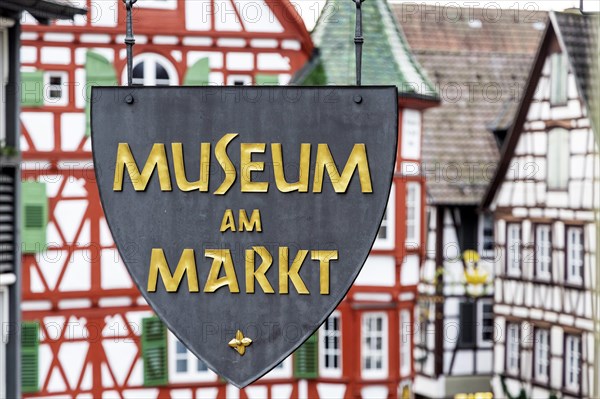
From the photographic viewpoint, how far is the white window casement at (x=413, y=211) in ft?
74.8

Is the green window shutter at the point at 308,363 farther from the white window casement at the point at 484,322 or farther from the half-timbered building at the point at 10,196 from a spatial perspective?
the white window casement at the point at 484,322

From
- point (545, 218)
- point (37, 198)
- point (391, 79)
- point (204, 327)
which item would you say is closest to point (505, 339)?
point (545, 218)

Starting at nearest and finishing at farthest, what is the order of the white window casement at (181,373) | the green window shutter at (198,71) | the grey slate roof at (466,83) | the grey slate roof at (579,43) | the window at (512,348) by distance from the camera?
the green window shutter at (198,71)
the white window casement at (181,373)
the grey slate roof at (579,43)
the window at (512,348)
the grey slate roof at (466,83)

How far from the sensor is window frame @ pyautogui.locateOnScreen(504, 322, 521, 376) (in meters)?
27.8

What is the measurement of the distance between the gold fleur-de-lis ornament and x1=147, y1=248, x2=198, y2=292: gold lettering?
0.29m

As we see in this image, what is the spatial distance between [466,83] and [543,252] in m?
5.11

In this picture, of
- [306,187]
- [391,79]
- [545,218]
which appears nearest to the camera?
[306,187]

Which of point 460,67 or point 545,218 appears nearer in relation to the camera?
point 545,218

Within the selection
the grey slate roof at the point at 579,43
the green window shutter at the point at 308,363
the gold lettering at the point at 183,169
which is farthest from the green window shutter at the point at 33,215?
the gold lettering at the point at 183,169

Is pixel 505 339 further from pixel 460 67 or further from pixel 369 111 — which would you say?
pixel 369 111

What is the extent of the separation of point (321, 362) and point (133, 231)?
15.4 meters

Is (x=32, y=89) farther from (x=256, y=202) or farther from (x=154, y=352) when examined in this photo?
(x=256, y=202)

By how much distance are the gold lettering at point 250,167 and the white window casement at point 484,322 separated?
79.5 feet

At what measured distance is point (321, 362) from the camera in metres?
22.1
